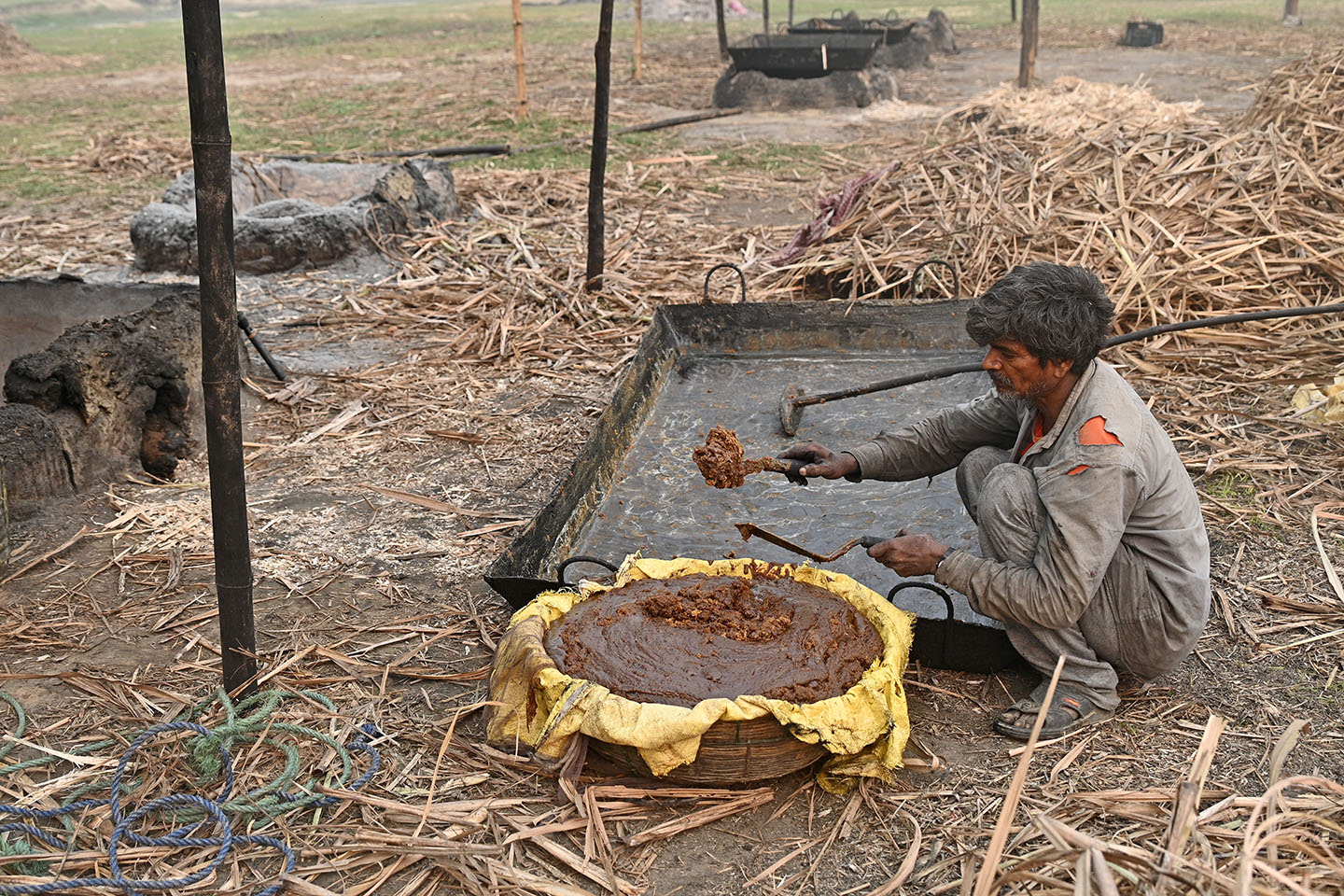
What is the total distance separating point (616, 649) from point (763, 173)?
872 centimetres

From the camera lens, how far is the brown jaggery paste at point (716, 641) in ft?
9.99

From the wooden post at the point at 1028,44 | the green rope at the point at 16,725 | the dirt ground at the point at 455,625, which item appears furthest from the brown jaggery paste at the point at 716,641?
the wooden post at the point at 1028,44

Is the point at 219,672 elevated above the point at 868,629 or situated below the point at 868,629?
below

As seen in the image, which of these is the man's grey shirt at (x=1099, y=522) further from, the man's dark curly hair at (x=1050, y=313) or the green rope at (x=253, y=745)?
the green rope at (x=253, y=745)

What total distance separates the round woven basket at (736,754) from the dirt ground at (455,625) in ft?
0.32

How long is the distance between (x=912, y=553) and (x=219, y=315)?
200cm

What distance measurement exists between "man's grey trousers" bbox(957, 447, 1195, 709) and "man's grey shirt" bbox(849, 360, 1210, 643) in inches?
1.7

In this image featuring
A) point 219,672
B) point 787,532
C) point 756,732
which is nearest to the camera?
point 756,732

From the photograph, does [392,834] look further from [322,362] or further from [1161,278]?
[1161,278]

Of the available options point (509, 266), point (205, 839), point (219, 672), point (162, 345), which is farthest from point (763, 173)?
point (205, 839)

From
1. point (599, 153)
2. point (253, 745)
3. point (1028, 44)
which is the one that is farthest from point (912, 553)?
point (1028, 44)

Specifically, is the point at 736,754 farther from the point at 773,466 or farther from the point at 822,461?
the point at 822,461

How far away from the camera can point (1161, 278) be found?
6578mm

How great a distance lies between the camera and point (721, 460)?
12.7 feet
